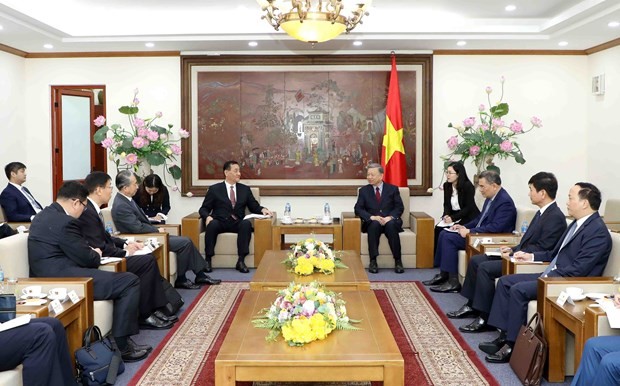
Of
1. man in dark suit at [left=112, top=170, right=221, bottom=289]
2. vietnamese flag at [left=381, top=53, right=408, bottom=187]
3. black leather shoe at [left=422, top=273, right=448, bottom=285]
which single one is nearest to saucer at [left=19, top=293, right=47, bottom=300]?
man in dark suit at [left=112, top=170, right=221, bottom=289]

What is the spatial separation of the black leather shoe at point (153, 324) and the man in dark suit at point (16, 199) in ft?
10.1

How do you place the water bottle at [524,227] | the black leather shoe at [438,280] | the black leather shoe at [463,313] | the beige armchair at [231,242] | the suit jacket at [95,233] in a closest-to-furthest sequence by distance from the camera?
the suit jacket at [95,233]
the black leather shoe at [463,313]
the water bottle at [524,227]
the black leather shoe at [438,280]
the beige armchair at [231,242]

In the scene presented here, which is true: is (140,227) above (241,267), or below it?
above

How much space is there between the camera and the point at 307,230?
27.9ft

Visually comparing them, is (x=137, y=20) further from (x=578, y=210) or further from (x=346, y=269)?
(x=578, y=210)

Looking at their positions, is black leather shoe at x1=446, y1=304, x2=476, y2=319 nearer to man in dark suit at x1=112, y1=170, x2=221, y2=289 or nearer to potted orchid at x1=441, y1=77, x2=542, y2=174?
man in dark suit at x1=112, y1=170, x2=221, y2=289

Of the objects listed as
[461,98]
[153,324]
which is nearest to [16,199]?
[153,324]

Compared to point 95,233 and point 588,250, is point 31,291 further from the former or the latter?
point 588,250

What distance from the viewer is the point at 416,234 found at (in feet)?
28.1

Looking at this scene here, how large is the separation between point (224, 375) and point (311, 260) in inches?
96.0

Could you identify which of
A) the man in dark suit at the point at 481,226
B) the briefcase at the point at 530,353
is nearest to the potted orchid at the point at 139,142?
the man in dark suit at the point at 481,226

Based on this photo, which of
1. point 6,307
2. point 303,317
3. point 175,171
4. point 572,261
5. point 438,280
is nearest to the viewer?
point 6,307

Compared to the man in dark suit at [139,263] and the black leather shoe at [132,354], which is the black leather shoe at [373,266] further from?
the black leather shoe at [132,354]

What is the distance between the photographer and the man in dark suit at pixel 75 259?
4.86m
